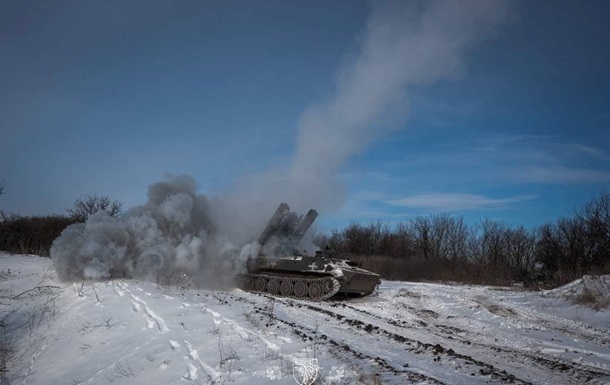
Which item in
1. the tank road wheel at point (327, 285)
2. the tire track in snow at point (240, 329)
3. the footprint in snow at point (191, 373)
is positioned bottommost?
the footprint in snow at point (191, 373)

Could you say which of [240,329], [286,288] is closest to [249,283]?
[286,288]

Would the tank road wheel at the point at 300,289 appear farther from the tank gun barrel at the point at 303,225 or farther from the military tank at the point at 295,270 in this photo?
the tank gun barrel at the point at 303,225

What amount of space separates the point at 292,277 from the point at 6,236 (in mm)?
22556

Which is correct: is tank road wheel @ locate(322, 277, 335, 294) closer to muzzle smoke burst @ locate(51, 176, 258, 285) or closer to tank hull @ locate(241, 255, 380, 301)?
tank hull @ locate(241, 255, 380, 301)

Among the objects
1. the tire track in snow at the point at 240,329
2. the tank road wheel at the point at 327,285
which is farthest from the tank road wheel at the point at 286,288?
the tire track in snow at the point at 240,329

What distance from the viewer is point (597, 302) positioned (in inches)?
534

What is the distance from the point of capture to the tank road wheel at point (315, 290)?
602 inches

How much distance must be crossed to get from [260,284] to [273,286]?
0.76 meters

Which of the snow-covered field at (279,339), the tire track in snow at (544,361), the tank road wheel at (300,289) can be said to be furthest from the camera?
the tank road wheel at (300,289)

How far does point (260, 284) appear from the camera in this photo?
679 inches

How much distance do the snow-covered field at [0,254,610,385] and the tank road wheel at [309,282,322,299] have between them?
3.98 ft

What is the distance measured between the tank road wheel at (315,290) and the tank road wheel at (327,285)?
193 millimetres

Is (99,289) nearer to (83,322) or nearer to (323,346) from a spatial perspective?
(83,322)

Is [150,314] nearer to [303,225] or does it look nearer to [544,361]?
[544,361]
